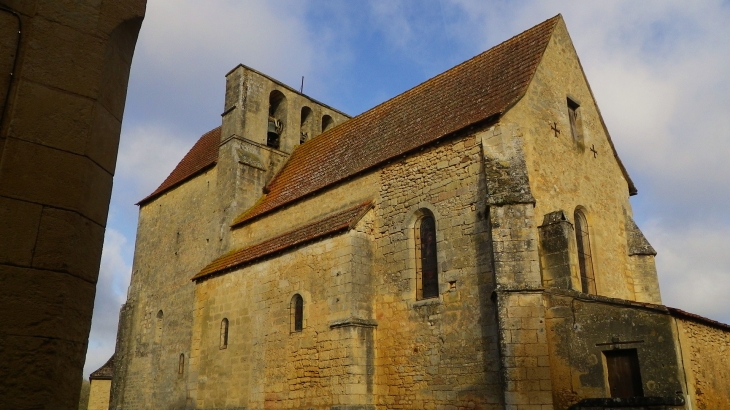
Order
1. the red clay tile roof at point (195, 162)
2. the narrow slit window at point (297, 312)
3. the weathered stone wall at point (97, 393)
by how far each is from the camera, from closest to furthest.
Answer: the narrow slit window at point (297, 312), the red clay tile roof at point (195, 162), the weathered stone wall at point (97, 393)

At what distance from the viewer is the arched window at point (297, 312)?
13977 millimetres

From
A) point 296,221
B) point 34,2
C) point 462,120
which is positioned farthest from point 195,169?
point 34,2

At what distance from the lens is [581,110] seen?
14.6 meters

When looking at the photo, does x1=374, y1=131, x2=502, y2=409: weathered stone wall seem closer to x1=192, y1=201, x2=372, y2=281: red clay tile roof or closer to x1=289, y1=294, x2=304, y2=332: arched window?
x1=192, y1=201, x2=372, y2=281: red clay tile roof

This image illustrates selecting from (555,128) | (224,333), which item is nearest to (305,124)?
(224,333)

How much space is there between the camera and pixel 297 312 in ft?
46.6

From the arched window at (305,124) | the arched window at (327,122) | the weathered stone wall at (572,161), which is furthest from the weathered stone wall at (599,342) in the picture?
the arched window at (327,122)

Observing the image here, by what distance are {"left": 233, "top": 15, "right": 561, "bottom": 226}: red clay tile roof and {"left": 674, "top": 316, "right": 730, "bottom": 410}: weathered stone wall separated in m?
5.42

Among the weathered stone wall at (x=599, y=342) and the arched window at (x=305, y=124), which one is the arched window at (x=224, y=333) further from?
the weathered stone wall at (x=599, y=342)

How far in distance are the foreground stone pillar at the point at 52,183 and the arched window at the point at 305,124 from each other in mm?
18128

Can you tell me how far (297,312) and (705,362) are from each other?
28.5 feet

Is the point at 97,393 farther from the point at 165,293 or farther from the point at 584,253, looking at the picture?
the point at 584,253

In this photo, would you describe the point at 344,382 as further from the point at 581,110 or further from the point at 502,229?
the point at 581,110

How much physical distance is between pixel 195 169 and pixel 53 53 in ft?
58.0
